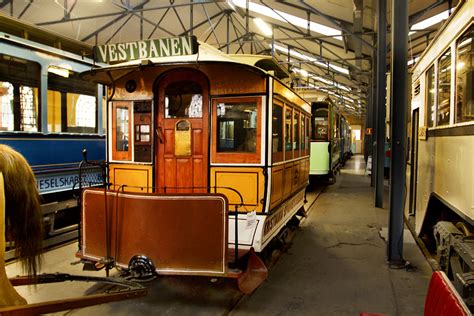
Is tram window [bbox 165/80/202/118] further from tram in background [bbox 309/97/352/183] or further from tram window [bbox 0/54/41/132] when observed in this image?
tram in background [bbox 309/97/352/183]

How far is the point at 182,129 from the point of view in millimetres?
4715

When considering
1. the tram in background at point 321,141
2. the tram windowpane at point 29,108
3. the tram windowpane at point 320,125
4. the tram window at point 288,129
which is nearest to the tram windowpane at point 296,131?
the tram window at point 288,129

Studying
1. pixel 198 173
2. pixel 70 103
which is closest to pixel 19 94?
pixel 70 103

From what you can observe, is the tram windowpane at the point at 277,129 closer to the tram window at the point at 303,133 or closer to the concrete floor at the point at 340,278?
the concrete floor at the point at 340,278

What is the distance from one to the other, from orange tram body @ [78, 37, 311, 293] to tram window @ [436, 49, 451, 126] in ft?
6.17

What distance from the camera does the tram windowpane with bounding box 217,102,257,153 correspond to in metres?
4.54

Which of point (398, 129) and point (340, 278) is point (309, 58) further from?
point (340, 278)

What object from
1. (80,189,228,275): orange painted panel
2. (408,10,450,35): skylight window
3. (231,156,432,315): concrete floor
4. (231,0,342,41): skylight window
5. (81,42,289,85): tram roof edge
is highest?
(231,0,342,41): skylight window

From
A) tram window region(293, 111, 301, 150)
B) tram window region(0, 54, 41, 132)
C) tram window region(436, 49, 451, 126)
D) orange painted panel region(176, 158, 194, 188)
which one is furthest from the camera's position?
tram window region(293, 111, 301, 150)

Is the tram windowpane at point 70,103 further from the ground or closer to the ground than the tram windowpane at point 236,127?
further from the ground

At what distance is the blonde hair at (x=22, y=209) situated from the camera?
1.99 meters

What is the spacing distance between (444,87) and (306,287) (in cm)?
278

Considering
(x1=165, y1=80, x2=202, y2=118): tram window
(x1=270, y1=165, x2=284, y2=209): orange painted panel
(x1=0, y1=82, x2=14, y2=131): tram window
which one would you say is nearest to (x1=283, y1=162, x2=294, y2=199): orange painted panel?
(x1=270, y1=165, x2=284, y2=209): orange painted panel

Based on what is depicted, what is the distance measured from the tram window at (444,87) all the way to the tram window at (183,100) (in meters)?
2.77
